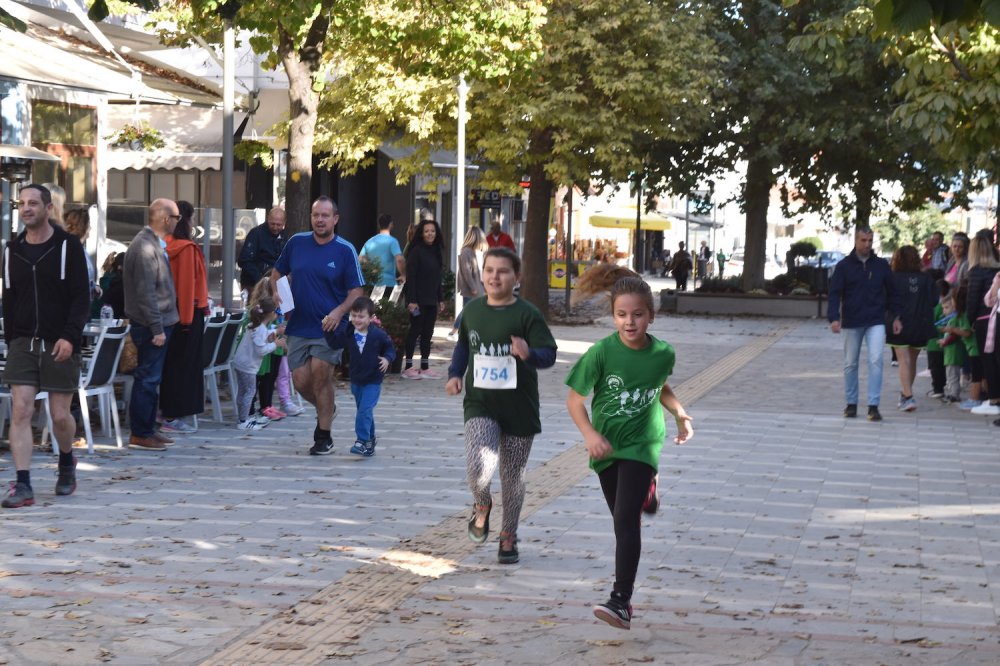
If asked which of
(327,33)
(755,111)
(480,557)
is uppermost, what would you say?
(755,111)

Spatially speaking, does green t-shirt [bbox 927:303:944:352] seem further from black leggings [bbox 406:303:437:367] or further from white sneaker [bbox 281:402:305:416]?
white sneaker [bbox 281:402:305:416]

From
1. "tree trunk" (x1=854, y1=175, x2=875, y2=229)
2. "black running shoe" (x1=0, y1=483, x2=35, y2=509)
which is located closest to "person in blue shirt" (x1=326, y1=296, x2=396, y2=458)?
"black running shoe" (x1=0, y1=483, x2=35, y2=509)

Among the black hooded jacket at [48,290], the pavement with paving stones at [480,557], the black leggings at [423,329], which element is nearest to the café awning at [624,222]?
the black leggings at [423,329]

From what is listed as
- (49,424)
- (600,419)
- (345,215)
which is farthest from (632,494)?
(345,215)

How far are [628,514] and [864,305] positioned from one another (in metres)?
8.57

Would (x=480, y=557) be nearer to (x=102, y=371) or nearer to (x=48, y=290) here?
(x=48, y=290)

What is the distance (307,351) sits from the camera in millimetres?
11094

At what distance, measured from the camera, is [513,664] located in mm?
5629

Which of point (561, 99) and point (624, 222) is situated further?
point (624, 222)

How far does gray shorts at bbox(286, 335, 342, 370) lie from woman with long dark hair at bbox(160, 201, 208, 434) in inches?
40.9

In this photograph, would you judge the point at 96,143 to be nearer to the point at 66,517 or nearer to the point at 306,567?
the point at 66,517

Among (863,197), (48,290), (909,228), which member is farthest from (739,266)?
(48,290)

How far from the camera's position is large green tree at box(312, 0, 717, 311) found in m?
26.2

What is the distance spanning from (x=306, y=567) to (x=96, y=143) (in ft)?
50.0
